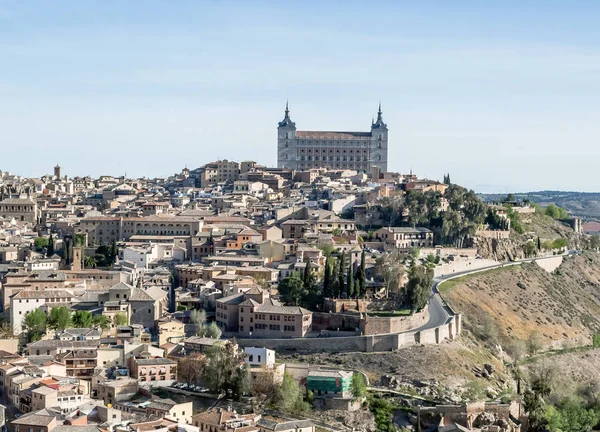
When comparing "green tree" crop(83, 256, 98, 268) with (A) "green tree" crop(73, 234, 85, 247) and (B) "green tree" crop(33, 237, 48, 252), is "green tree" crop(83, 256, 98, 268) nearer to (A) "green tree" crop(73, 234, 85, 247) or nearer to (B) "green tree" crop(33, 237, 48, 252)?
(A) "green tree" crop(73, 234, 85, 247)

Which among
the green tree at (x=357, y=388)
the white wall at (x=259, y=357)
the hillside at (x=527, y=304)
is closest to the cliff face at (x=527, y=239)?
the hillside at (x=527, y=304)

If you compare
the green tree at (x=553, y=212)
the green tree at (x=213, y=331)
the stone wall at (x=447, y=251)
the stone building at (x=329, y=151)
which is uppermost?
the stone building at (x=329, y=151)

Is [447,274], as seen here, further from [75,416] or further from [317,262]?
[75,416]

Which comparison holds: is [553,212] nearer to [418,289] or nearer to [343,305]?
[418,289]

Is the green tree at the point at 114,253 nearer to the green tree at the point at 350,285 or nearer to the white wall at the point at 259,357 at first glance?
the green tree at the point at 350,285

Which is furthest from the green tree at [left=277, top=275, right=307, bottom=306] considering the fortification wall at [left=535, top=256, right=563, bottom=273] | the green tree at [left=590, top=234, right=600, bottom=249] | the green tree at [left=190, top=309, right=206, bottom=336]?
the green tree at [left=590, top=234, right=600, bottom=249]

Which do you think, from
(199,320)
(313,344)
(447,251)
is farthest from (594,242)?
(199,320)
